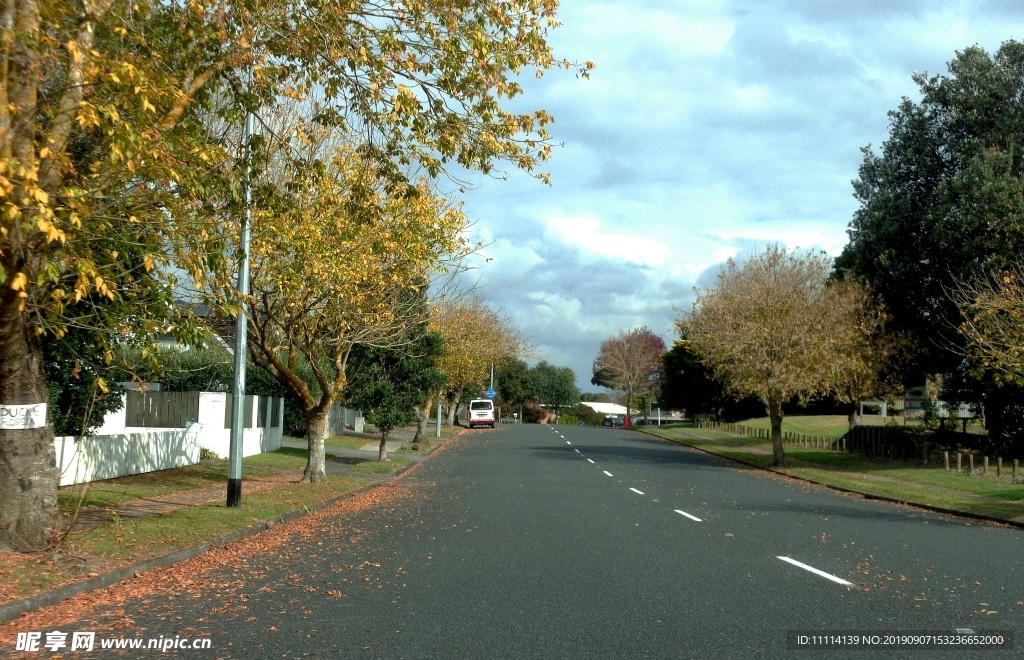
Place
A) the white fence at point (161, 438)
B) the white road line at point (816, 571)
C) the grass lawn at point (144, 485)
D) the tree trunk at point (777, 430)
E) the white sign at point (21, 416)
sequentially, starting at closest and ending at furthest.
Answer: the white road line at point (816, 571) → the white sign at point (21, 416) → the grass lawn at point (144, 485) → the white fence at point (161, 438) → the tree trunk at point (777, 430)

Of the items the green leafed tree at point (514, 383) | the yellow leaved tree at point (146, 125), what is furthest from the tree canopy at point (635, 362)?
the yellow leaved tree at point (146, 125)

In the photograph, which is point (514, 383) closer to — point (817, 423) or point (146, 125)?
Answer: point (817, 423)

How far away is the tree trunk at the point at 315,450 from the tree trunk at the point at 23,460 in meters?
11.4

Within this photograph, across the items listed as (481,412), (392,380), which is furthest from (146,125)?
(481,412)

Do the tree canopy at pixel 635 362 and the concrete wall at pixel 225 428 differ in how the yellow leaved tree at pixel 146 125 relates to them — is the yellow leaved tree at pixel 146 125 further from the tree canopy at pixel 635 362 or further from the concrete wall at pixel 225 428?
the tree canopy at pixel 635 362

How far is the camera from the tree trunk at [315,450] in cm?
2181

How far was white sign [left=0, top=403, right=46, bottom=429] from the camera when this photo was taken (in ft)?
33.3

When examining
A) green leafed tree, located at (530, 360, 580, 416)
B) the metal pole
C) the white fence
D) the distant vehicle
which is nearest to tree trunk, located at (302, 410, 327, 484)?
the white fence

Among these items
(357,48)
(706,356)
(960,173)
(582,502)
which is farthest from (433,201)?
(706,356)

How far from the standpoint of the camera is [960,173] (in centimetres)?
3036

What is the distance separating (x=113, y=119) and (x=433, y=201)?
12.2 metres

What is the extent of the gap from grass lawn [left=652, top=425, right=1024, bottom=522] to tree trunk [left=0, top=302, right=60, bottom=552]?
16210 millimetres

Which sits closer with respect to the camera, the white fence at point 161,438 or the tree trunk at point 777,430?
the white fence at point 161,438

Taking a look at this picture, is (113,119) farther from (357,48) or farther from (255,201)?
(255,201)
